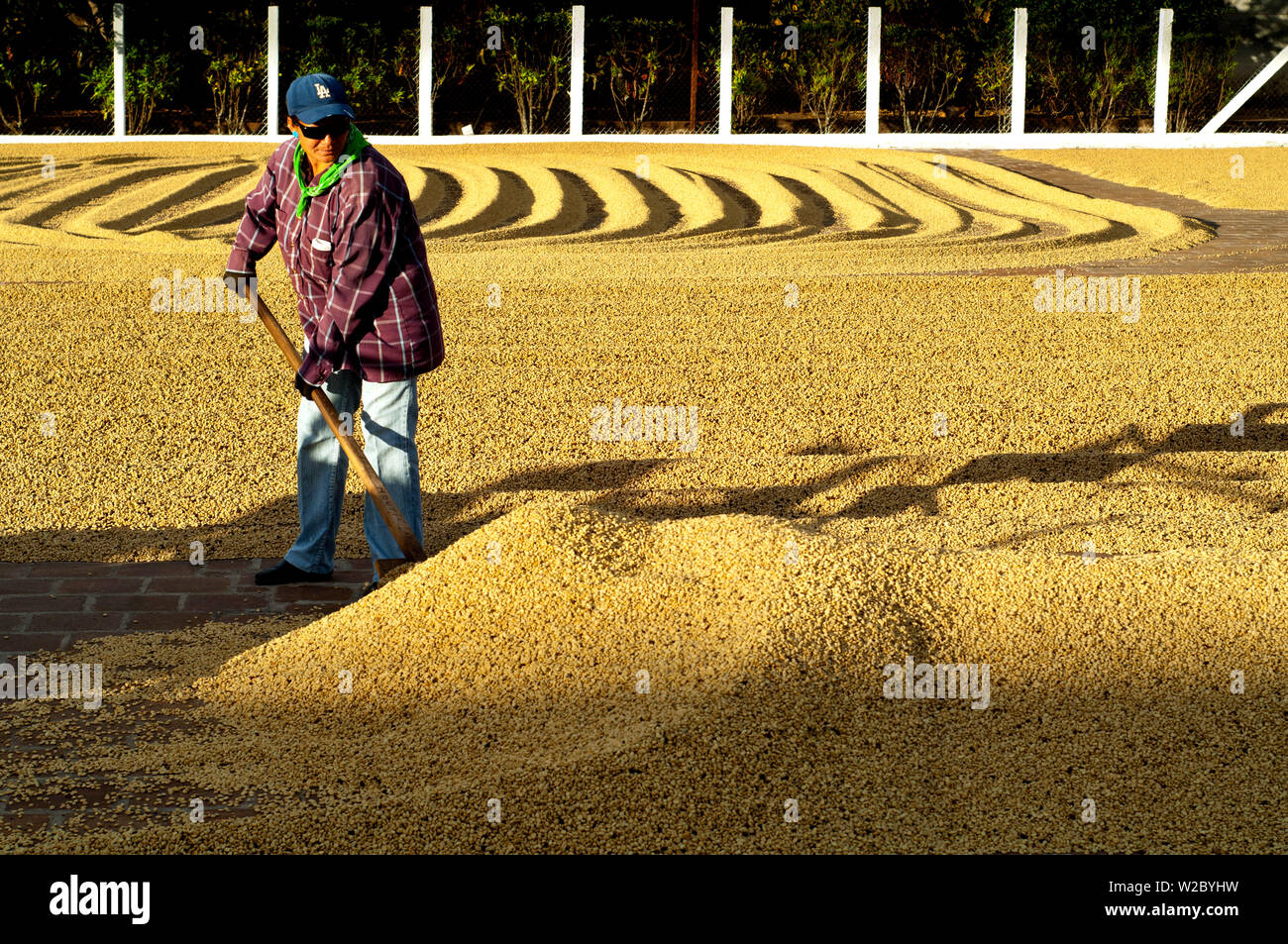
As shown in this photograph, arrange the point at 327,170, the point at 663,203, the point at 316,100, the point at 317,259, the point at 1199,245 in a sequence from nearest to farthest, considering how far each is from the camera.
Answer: the point at 316,100, the point at 327,170, the point at 317,259, the point at 1199,245, the point at 663,203

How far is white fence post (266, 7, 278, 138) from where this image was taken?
62.2ft

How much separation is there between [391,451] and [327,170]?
2.91ft

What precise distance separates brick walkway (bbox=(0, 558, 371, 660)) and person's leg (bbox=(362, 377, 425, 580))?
7.9 inches

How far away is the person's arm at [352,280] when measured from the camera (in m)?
4.28

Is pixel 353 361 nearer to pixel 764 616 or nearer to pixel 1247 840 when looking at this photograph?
pixel 764 616

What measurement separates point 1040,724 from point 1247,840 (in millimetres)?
548

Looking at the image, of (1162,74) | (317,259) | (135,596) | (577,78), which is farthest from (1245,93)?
(135,596)

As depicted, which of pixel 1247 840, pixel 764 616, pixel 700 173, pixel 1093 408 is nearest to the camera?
pixel 1247 840

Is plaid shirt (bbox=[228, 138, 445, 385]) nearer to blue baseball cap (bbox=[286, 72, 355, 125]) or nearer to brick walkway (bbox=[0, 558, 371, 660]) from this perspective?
blue baseball cap (bbox=[286, 72, 355, 125])

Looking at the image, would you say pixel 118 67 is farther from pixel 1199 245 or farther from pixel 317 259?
→ pixel 317 259

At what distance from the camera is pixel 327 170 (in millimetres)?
4289

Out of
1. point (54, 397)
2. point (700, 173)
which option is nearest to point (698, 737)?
point (54, 397)

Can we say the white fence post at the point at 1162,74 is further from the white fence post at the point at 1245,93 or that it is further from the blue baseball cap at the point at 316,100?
the blue baseball cap at the point at 316,100

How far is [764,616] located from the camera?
12.1ft
